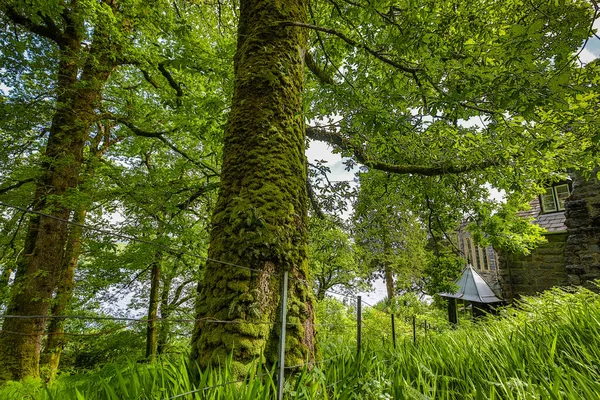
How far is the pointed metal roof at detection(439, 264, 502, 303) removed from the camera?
8570 millimetres

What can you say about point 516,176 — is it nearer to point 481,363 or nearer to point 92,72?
point 481,363

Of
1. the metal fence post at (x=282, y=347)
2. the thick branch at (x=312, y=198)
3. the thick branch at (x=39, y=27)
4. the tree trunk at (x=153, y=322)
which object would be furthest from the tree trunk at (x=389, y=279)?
the thick branch at (x=39, y=27)

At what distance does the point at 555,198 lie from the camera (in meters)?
10.4

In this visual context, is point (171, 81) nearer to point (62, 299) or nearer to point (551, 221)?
point (62, 299)

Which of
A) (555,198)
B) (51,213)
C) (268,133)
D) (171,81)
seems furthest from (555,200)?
(51,213)

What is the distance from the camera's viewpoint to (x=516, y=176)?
4148mm

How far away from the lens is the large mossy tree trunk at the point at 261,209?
161cm

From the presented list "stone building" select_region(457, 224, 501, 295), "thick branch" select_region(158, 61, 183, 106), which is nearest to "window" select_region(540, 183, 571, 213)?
"stone building" select_region(457, 224, 501, 295)

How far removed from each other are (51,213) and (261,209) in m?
4.59

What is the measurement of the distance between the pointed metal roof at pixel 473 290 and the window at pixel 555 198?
4108 millimetres

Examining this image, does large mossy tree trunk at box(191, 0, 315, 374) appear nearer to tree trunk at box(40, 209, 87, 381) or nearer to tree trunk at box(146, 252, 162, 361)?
tree trunk at box(146, 252, 162, 361)

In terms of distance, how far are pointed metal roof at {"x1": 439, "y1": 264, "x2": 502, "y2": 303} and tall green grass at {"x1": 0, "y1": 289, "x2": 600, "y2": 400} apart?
21.8 feet

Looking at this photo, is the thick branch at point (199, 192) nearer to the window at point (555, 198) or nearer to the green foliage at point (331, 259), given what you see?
the green foliage at point (331, 259)

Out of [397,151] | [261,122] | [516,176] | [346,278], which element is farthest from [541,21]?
[346,278]
